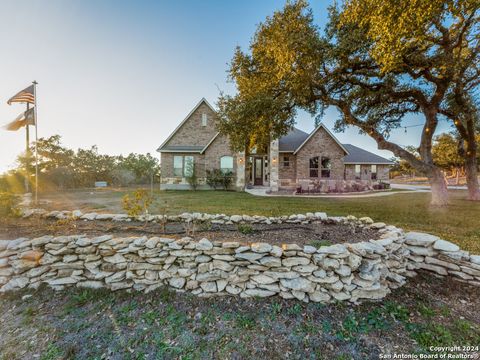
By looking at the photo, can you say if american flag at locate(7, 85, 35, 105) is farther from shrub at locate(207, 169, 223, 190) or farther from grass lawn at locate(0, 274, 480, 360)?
shrub at locate(207, 169, 223, 190)

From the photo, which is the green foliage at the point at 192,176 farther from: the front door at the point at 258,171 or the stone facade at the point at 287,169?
the stone facade at the point at 287,169

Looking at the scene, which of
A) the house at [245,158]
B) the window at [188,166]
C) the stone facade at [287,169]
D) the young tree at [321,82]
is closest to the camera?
the young tree at [321,82]

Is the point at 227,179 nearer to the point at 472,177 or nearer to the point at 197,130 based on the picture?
the point at 197,130

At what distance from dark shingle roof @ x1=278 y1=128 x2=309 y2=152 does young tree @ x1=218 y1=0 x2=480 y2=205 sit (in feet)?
20.6

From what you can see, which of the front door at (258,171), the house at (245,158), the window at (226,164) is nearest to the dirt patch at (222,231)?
the house at (245,158)

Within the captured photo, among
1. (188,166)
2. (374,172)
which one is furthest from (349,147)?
(188,166)

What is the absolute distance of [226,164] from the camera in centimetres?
1542

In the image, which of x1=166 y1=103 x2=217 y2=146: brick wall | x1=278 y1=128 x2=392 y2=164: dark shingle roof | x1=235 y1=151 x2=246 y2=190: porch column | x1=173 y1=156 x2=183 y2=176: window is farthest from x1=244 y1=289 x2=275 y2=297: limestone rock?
x1=166 y1=103 x2=217 y2=146: brick wall

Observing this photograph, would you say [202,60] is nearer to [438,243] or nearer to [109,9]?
[109,9]

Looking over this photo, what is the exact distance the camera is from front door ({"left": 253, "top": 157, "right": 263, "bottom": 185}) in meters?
16.3

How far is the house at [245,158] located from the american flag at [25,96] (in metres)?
8.74

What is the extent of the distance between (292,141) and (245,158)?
4923mm

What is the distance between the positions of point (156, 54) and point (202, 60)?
2.13m

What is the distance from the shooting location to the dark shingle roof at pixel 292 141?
1604 cm
